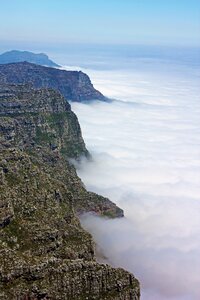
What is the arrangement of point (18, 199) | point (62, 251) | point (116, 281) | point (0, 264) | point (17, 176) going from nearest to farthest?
point (0, 264) < point (116, 281) < point (62, 251) < point (18, 199) < point (17, 176)

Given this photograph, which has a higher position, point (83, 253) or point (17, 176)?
point (17, 176)

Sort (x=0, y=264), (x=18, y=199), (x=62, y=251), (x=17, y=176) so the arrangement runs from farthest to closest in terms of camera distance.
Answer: (x=17, y=176)
(x=18, y=199)
(x=62, y=251)
(x=0, y=264)

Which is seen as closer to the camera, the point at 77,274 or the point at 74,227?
the point at 77,274

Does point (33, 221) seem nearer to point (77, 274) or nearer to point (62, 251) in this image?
point (62, 251)

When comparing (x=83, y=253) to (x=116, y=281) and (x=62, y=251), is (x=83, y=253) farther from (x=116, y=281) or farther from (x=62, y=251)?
(x=116, y=281)

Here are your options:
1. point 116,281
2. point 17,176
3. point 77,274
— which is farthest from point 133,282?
point 17,176

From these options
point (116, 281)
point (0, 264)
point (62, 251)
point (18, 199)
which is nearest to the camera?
point (0, 264)

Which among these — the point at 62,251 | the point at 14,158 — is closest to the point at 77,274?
the point at 62,251

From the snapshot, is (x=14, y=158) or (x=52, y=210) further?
(x=14, y=158)

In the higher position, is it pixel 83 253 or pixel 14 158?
pixel 14 158
